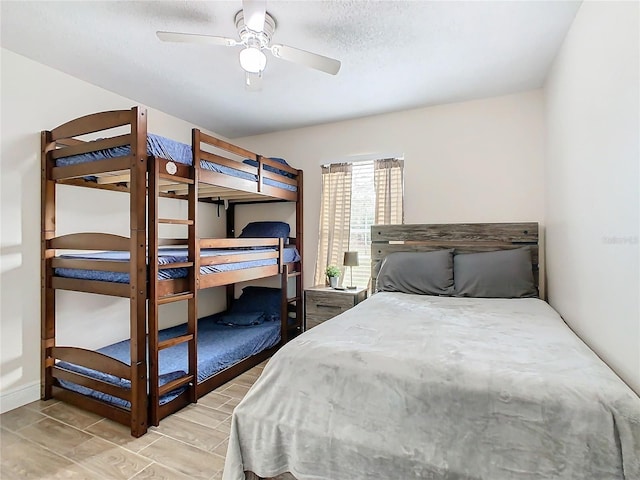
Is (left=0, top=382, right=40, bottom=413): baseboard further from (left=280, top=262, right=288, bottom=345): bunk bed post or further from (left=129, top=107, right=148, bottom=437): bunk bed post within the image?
(left=280, top=262, right=288, bottom=345): bunk bed post

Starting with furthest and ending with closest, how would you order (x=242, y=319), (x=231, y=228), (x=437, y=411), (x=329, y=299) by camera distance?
→ (x=231, y=228), (x=242, y=319), (x=329, y=299), (x=437, y=411)

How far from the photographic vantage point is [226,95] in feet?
10.0

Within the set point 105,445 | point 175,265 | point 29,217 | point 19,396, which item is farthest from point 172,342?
point 29,217

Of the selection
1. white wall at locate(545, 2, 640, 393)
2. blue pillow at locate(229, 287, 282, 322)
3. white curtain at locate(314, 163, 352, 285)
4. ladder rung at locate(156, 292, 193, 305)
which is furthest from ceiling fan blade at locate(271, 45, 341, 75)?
blue pillow at locate(229, 287, 282, 322)

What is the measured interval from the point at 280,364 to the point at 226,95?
2.54 meters

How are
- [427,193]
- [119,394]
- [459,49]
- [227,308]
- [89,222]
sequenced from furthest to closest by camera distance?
[227,308] → [427,193] → [89,222] → [459,49] → [119,394]

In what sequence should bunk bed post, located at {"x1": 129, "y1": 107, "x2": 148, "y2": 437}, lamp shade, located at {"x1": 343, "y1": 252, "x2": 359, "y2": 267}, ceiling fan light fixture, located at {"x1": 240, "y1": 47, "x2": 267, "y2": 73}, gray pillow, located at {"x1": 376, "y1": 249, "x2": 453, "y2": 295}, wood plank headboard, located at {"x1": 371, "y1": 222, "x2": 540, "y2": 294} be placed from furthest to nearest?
1. lamp shade, located at {"x1": 343, "y1": 252, "x2": 359, "y2": 267}
2. wood plank headboard, located at {"x1": 371, "y1": 222, "x2": 540, "y2": 294}
3. gray pillow, located at {"x1": 376, "y1": 249, "x2": 453, "y2": 295}
4. bunk bed post, located at {"x1": 129, "y1": 107, "x2": 148, "y2": 437}
5. ceiling fan light fixture, located at {"x1": 240, "y1": 47, "x2": 267, "y2": 73}

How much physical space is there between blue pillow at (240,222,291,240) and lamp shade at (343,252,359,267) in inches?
33.4

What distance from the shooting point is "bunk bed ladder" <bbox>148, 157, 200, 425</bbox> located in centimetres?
211

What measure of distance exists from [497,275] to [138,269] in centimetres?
257

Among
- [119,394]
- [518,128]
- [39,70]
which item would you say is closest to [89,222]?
[39,70]

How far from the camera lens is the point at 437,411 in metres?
1.15

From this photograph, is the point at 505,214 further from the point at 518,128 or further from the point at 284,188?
the point at 284,188

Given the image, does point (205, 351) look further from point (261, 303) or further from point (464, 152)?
point (464, 152)
